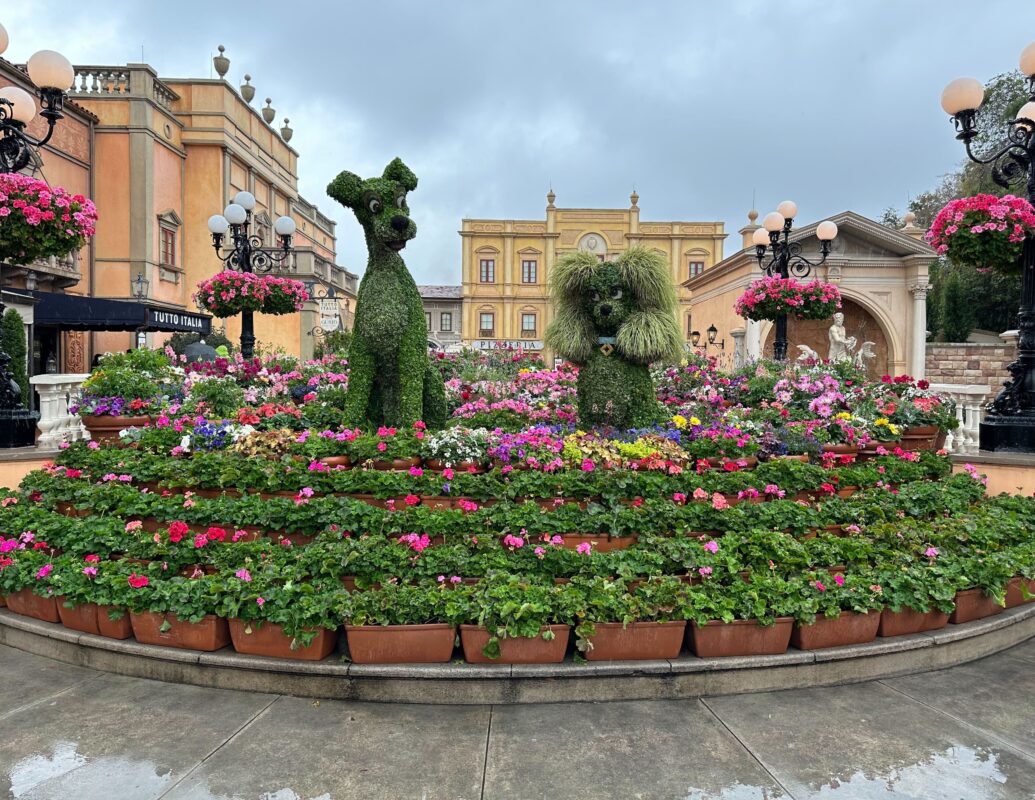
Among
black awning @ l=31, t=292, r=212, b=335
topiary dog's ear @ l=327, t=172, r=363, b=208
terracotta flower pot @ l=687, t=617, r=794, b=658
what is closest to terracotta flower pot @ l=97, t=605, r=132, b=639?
terracotta flower pot @ l=687, t=617, r=794, b=658

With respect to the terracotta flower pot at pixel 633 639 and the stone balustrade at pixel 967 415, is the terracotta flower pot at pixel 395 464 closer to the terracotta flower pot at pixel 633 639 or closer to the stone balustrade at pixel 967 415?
the terracotta flower pot at pixel 633 639

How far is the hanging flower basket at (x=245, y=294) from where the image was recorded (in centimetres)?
1037

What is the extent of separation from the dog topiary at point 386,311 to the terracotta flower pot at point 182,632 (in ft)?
8.26

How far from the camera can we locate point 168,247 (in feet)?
78.8

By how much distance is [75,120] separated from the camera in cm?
2080

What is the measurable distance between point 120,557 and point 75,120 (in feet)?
75.2

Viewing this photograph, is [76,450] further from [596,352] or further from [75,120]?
[75,120]

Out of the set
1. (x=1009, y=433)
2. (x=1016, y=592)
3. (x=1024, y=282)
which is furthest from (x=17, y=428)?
(x=1024, y=282)

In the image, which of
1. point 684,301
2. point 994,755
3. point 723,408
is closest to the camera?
point 994,755

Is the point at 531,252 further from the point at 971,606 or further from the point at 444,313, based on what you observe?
the point at 971,606

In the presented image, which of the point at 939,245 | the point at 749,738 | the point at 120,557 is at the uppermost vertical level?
the point at 939,245

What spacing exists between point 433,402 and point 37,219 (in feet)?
15.1

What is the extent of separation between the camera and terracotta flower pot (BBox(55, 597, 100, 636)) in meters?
3.74

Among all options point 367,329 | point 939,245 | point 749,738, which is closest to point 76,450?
point 367,329
